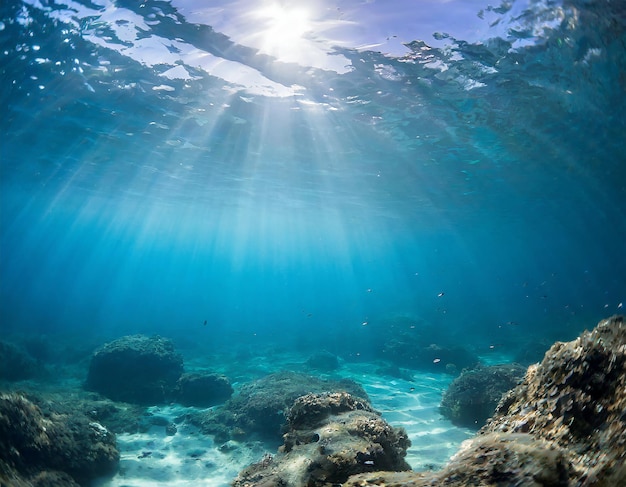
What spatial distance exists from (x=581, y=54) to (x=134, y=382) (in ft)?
69.6

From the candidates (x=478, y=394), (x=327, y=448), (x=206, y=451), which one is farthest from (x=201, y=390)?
(x=327, y=448)

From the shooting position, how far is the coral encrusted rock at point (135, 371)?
15000 mm

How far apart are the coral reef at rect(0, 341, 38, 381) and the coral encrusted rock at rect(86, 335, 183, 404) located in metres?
6.29

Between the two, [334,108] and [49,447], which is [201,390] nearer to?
[49,447]

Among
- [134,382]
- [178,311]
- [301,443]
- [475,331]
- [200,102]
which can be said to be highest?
[200,102]

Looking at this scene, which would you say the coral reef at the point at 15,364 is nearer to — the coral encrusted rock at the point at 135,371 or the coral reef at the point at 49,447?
the coral encrusted rock at the point at 135,371

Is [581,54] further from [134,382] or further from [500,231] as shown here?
[500,231]

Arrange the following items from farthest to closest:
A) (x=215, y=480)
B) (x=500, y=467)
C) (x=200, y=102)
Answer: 1. (x=200, y=102)
2. (x=215, y=480)
3. (x=500, y=467)

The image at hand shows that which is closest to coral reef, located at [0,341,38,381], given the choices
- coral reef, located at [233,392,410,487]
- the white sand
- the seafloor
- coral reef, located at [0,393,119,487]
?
the seafloor

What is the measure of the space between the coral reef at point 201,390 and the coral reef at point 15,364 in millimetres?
10568

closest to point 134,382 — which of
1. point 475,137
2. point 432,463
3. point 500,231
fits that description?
point 432,463

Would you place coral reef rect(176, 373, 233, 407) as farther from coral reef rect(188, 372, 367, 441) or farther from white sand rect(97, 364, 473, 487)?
coral reef rect(188, 372, 367, 441)

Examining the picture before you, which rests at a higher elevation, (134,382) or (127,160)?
(127,160)

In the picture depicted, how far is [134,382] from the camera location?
51.1 ft
